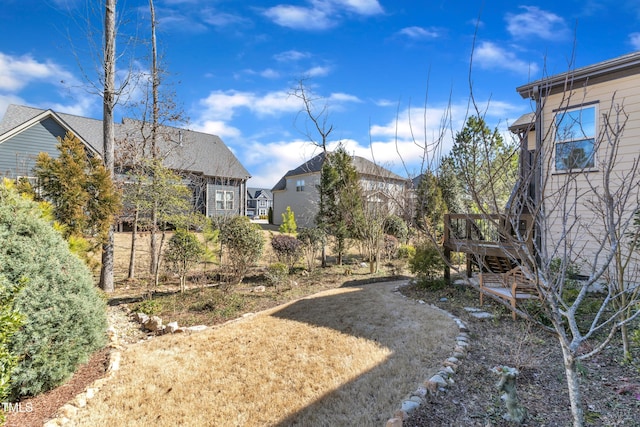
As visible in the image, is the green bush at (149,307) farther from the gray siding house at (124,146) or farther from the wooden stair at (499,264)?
the wooden stair at (499,264)

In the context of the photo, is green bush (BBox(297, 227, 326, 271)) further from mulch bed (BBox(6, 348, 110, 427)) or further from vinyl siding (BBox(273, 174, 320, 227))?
vinyl siding (BBox(273, 174, 320, 227))

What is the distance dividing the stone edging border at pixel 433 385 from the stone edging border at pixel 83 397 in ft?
9.06

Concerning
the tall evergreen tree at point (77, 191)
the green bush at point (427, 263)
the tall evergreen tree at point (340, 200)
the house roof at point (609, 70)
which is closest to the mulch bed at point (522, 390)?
the green bush at point (427, 263)

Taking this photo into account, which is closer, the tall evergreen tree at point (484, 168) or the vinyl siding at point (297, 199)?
the tall evergreen tree at point (484, 168)

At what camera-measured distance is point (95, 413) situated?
2877 millimetres

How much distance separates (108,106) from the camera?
724cm

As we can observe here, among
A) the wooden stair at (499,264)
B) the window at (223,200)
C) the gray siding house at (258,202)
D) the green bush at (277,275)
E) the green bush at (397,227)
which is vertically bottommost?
the green bush at (277,275)

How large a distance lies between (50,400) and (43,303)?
3.08 feet

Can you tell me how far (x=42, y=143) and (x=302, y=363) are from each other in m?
17.3

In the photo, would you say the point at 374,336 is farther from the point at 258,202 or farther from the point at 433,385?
the point at 258,202

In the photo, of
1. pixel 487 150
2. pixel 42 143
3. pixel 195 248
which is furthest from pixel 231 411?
pixel 42 143

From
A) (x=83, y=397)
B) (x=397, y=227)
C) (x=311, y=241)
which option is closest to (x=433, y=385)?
(x=83, y=397)

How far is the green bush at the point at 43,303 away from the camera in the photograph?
2.75 meters

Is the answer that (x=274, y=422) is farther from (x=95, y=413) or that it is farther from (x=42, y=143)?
(x=42, y=143)
